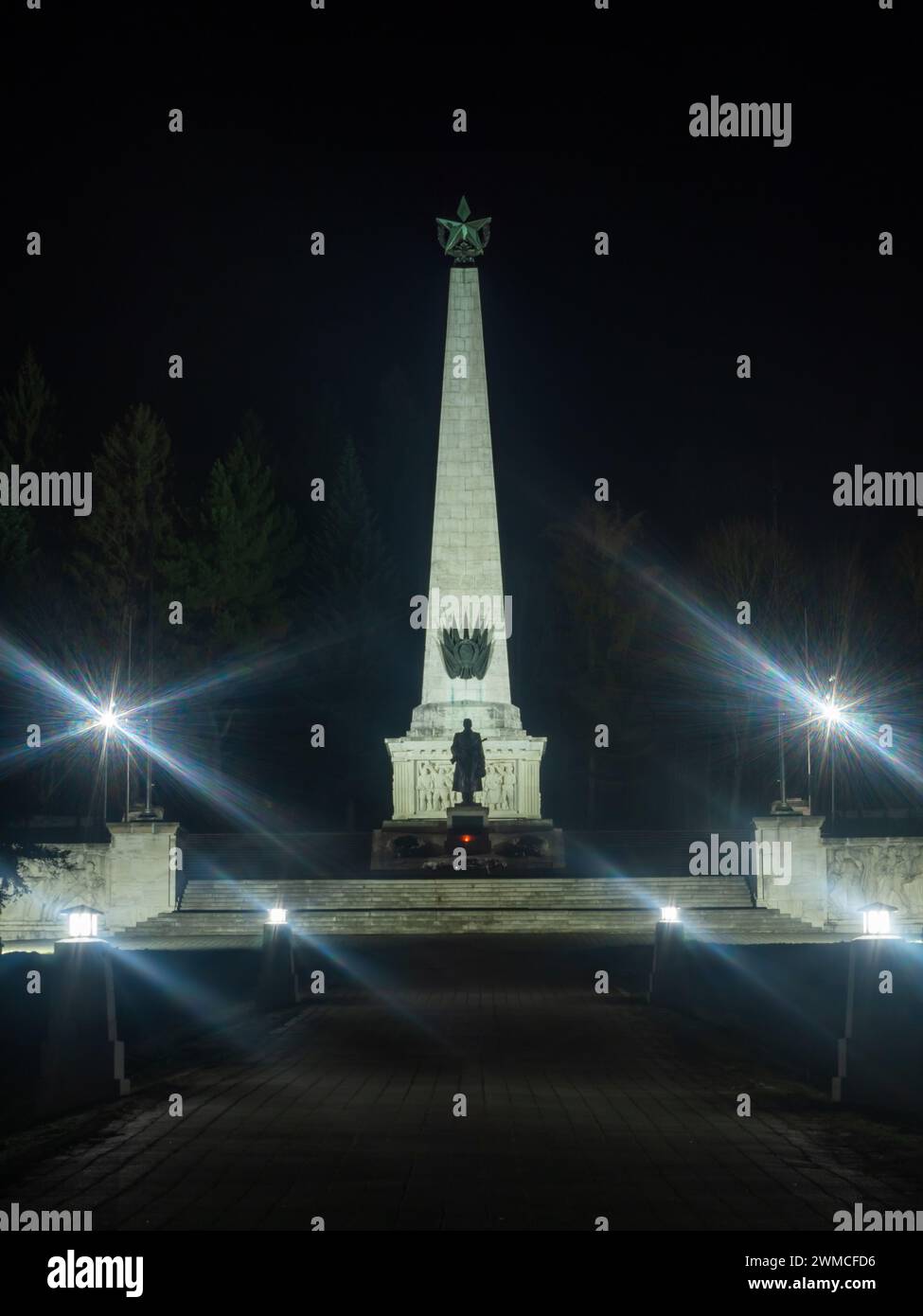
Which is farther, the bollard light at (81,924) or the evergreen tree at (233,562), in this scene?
the evergreen tree at (233,562)

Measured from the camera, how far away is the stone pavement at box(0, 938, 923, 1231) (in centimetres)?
762

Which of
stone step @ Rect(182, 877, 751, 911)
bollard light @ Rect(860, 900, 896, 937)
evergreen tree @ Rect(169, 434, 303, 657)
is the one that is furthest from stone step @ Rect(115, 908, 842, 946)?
evergreen tree @ Rect(169, 434, 303, 657)

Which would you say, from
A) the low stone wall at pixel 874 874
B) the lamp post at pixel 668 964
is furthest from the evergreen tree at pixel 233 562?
the lamp post at pixel 668 964

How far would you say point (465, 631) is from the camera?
147 feet

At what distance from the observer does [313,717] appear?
2418 inches

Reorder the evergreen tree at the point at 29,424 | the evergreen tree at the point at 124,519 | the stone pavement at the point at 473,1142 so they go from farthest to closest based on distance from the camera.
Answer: the evergreen tree at the point at 29,424 < the evergreen tree at the point at 124,519 < the stone pavement at the point at 473,1142

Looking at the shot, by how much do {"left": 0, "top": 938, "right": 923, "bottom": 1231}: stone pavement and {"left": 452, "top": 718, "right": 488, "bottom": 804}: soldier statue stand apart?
83.1 feet

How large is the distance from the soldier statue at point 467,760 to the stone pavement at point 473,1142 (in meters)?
25.3

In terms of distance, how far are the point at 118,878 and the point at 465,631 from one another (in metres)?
13.6

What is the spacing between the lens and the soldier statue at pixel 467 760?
41.2m

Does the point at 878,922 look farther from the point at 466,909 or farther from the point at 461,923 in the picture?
the point at 466,909

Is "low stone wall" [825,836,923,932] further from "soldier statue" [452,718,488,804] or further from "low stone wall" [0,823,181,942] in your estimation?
"low stone wall" [0,823,181,942]

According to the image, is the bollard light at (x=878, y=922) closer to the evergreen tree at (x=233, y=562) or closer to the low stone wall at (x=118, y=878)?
the low stone wall at (x=118, y=878)

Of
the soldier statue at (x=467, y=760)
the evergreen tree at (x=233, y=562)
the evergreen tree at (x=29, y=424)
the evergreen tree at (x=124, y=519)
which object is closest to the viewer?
the soldier statue at (x=467, y=760)
